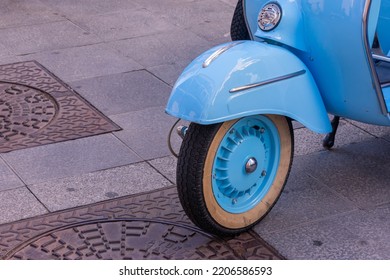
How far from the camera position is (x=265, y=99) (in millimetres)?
3740

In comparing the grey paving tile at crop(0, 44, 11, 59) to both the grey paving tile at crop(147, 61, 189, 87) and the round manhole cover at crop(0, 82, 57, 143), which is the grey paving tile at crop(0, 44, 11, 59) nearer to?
the round manhole cover at crop(0, 82, 57, 143)

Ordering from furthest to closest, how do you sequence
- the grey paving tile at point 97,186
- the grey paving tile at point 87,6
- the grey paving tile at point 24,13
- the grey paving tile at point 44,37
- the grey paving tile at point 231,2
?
the grey paving tile at point 231,2 → the grey paving tile at point 87,6 → the grey paving tile at point 24,13 → the grey paving tile at point 44,37 → the grey paving tile at point 97,186

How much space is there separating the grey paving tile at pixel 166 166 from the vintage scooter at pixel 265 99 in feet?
2.14

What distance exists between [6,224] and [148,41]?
272cm

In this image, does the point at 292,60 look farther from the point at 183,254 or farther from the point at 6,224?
the point at 6,224

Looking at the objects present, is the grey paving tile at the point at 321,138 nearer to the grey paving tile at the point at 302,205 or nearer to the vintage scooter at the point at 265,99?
the grey paving tile at the point at 302,205

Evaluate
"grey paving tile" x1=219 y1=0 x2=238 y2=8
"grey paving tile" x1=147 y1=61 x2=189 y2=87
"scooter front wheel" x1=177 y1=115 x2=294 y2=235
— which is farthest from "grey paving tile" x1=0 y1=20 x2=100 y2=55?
"scooter front wheel" x1=177 y1=115 x2=294 y2=235

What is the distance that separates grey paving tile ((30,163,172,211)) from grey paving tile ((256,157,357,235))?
0.58 meters

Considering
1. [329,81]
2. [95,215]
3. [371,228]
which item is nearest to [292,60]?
[329,81]

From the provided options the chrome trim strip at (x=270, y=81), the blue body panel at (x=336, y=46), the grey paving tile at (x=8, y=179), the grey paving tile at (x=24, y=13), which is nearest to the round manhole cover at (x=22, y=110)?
the grey paving tile at (x=8, y=179)

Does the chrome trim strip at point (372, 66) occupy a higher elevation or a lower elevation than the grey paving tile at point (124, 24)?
higher

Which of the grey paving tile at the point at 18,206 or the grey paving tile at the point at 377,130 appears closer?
the grey paving tile at the point at 18,206

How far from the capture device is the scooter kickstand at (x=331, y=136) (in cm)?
477

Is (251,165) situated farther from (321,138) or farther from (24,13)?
(24,13)
